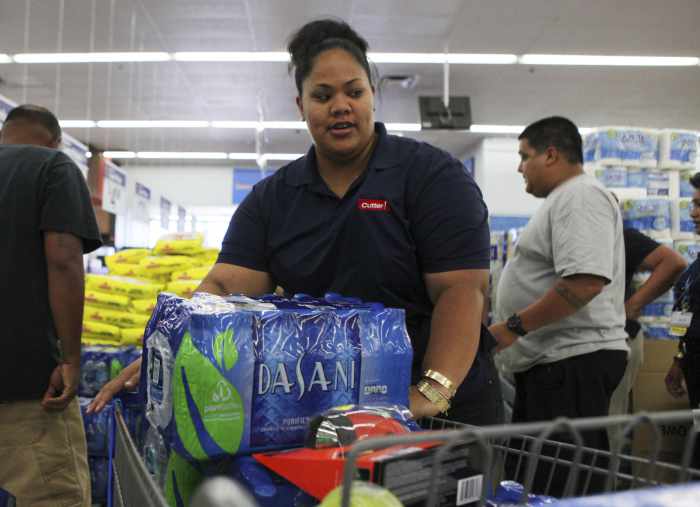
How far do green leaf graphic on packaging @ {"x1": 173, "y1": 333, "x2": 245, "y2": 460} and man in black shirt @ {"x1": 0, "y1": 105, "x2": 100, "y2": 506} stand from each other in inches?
60.6

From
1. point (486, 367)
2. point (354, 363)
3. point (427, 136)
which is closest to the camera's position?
point (354, 363)

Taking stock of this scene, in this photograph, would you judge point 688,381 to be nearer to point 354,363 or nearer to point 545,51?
point 354,363

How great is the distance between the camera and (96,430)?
3191mm

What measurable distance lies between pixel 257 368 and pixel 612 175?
4329mm

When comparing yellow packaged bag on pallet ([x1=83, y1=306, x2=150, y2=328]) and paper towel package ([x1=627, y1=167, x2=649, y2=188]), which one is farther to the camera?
paper towel package ([x1=627, y1=167, x2=649, y2=188])

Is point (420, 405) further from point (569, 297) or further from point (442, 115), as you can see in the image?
point (442, 115)

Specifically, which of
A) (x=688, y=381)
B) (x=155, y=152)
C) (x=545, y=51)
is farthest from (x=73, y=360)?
(x=155, y=152)

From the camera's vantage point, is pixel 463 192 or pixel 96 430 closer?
pixel 463 192

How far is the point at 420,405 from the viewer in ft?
3.22

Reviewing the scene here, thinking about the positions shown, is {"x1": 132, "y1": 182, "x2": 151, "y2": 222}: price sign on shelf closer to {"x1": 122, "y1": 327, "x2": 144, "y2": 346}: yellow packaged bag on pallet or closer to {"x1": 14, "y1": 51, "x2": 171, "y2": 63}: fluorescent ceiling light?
{"x1": 14, "y1": 51, "x2": 171, "y2": 63}: fluorescent ceiling light

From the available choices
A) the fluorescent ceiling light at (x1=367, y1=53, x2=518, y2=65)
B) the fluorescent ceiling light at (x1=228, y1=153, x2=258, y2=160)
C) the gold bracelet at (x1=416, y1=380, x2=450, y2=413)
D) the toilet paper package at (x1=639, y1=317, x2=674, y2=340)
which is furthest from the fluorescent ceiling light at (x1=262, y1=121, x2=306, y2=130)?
the gold bracelet at (x1=416, y1=380, x2=450, y2=413)

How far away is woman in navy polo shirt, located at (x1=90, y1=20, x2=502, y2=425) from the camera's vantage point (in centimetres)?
117

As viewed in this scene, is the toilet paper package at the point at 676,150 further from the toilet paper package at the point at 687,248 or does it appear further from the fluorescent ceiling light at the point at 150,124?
the fluorescent ceiling light at the point at 150,124

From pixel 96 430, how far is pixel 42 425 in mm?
1229
